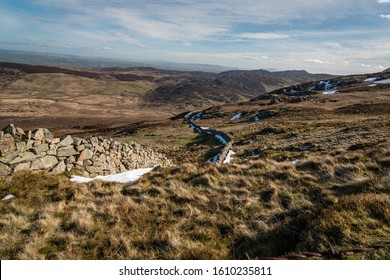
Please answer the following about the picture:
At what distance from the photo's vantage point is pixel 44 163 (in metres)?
11.2

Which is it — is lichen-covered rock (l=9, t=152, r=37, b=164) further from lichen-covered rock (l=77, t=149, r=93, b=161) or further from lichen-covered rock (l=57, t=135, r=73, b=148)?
lichen-covered rock (l=77, t=149, r=93, b=161)

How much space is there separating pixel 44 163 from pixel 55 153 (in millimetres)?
719

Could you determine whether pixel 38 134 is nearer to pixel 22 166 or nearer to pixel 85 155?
pixel 22 166

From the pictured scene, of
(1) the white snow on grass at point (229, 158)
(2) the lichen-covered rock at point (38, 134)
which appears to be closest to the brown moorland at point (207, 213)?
(2) the lichen-covered rock at point (38, 134)

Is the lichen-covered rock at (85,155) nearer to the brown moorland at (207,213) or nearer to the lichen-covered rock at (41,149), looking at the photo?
the lichen-covered rock at (41,149)

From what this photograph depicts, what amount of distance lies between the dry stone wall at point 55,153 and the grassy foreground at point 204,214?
95cm

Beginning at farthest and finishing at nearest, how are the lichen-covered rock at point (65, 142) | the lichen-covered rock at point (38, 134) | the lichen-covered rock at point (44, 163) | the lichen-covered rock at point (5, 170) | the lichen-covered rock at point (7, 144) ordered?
the lichen-covered rock at point (65, 142) < the lichen-covered rock at point (38, 134) < the lichen-covered rock at point (44, 163) < the lichen-covered rock at point (7, 144) < the lichen-covered rock at point (5, 170)

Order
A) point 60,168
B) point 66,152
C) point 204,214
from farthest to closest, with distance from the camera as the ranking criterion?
1. point 66,152
2. point 60,168
3. point 204,214

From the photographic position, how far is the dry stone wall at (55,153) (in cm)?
1026

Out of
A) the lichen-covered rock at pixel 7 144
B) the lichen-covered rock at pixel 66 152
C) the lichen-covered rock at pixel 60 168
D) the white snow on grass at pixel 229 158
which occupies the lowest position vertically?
the white snow on grass at pixel 229 158

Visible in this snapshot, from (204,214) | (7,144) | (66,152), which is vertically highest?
(7,144)

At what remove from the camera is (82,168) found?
496 inches

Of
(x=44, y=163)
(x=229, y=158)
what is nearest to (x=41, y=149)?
(x=44, y=163)

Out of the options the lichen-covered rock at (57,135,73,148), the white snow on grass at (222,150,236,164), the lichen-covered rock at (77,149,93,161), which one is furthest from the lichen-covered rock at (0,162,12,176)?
the white snow on grass at (222,150,236,164)
